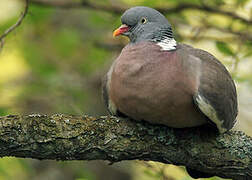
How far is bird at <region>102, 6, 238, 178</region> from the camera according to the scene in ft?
10.5

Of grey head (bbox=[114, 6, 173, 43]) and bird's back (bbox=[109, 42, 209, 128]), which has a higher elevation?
grey head (bbox=[114, 6, 173, 43])

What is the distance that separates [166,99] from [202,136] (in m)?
0.45

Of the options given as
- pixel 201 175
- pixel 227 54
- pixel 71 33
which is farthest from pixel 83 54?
pixel 201 175

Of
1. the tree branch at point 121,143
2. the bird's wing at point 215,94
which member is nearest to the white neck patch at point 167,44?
the bird's wing at point 215,94

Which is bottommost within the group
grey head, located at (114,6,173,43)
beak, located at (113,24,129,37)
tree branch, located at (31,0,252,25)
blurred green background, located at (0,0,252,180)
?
blurred green background, located at (0,0,252,180)

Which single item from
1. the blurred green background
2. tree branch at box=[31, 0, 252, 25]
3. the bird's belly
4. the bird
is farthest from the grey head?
tree branch at box=[31, 0, 252, 25]

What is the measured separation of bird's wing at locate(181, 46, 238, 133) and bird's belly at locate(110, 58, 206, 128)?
3.4 inches

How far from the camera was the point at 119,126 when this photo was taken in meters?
3.24

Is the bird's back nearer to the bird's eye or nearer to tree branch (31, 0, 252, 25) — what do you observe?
the bird's eye

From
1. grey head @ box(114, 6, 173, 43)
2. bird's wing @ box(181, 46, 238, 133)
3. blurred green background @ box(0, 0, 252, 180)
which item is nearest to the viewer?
bird's wing @ box(181, 46, 238, 133)

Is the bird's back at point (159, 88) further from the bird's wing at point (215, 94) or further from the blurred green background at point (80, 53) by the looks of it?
the blurred green background at point (80, 53)

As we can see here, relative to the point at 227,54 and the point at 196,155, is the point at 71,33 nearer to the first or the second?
the point at 227,54

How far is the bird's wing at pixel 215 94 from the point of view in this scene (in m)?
3.19

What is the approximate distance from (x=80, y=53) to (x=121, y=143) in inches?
159
